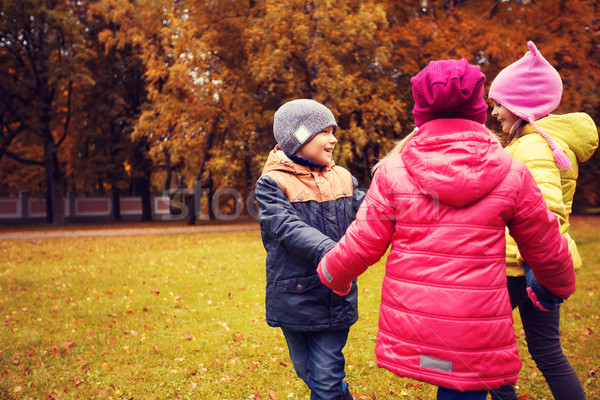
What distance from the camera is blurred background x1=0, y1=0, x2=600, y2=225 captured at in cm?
1195

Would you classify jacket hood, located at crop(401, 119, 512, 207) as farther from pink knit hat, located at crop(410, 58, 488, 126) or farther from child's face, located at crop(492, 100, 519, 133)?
child's face, located at crop(492, 100, 519, 133)

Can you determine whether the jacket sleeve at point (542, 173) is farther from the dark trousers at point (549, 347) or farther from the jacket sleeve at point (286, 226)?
the jacket sleeve at point (286, 226)

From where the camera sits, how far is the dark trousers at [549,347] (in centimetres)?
237

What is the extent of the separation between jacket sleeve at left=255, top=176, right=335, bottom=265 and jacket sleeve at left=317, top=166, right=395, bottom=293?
0.81 feet

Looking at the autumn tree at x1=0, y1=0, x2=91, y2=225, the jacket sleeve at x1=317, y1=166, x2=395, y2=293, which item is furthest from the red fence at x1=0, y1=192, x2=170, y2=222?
the jacket sleeve at x1=317, y1=166, x2=395, y2=293

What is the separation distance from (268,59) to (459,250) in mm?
11026

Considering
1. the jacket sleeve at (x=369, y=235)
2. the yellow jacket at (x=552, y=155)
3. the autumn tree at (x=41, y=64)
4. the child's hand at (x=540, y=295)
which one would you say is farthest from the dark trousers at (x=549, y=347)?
the autumn tree at (x=41, y=64)

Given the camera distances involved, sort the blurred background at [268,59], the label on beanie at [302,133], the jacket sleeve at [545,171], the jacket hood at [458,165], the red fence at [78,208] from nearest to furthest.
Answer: the jacket hood at [458,165] < the jacket sleeve at [545,171] < the label on beanie at [302,133] < the blurred background at [268,59] < the red fence at [78,208]

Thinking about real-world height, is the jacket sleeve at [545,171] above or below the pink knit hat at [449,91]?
below

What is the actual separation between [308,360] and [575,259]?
1.47 m

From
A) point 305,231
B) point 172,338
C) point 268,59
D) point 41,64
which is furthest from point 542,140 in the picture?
point 41,64

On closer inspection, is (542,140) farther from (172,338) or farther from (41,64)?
(41,64)

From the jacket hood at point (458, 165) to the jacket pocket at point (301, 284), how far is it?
89 cm

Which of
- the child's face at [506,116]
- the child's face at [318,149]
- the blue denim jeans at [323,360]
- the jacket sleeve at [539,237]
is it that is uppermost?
the child's face at [506,116]
